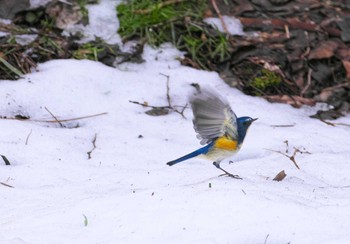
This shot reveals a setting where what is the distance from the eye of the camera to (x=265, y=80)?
6957 mm

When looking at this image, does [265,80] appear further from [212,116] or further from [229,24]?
[212,116]

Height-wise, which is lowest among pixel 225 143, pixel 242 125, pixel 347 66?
pixel 347 66

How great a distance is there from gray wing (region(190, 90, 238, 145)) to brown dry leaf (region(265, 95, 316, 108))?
1.98m

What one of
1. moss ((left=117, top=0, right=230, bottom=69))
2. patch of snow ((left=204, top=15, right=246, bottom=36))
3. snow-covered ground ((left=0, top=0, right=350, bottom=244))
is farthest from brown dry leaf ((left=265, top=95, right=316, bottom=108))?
patch of snow ((left=204, top=15, right=246, bottom=36))

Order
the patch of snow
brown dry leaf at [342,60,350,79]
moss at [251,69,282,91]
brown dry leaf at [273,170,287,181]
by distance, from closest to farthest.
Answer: brown dry leaf at [273,170,287,181], moss at [251,69,282,91], brown dry leaf at [342,60,350,79], the patch of snow

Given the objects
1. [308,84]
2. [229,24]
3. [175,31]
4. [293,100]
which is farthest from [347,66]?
[175,31]

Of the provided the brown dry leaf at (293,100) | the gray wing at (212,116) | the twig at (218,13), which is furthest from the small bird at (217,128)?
the twig at (218,13)

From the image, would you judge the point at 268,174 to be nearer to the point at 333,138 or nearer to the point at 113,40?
the point at 333,138

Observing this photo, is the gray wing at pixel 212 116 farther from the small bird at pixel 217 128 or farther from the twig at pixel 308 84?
the twig at pixel 308 84

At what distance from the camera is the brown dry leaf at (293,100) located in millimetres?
6746

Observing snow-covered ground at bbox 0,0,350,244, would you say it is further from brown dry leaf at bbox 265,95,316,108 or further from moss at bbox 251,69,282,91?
moss at bbox 251,69,282,91

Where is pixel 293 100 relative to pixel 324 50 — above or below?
below

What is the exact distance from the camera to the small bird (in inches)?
180

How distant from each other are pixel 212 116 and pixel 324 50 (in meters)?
2.84
